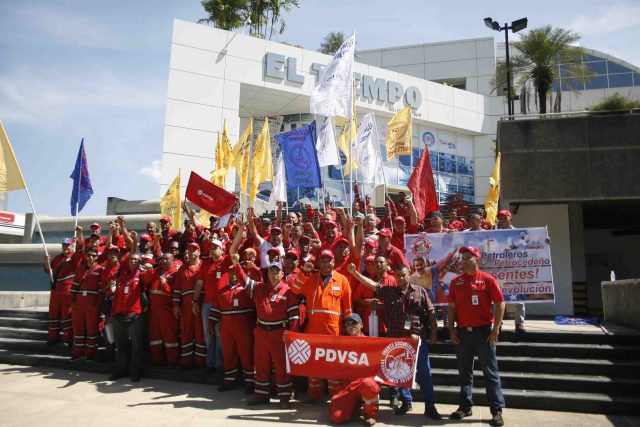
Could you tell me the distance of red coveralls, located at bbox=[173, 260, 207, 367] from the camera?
8.49 m

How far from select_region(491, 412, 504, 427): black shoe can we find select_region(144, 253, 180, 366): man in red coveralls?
5.48 meters

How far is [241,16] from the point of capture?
1379 inches

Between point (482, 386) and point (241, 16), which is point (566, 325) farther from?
point (241, 16)

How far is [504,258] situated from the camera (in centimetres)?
850

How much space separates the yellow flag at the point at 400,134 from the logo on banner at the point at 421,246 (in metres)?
5.67

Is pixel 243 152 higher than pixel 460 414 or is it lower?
higher

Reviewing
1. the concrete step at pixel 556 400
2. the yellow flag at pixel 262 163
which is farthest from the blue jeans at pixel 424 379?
the yellow flag at pixel 262 163

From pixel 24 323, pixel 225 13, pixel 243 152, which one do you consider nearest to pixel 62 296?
pixel 24 323

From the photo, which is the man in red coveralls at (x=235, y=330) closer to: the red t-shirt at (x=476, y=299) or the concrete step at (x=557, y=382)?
the concrete step at (x=557, y=382)

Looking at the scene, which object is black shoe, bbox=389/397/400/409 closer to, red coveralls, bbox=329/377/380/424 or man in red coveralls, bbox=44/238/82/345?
red coveralls, bbox=329/377/380/424

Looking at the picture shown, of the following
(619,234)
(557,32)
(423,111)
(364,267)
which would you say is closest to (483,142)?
(423,111)

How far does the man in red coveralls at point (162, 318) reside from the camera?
873 cm

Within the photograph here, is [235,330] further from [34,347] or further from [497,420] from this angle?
[34,347]

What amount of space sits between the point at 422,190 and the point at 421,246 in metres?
1.60
